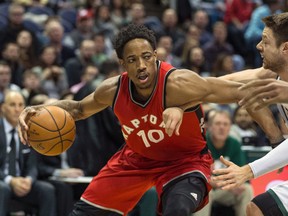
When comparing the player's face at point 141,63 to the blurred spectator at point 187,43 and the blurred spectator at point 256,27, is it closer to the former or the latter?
the blurred spectator at point 187,43

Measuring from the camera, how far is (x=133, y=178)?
5668mm

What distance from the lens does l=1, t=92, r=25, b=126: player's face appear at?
7609 millimetres

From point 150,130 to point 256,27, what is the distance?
340 inches

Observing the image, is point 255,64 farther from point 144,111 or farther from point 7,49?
point 144,111

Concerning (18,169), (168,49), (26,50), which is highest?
(26,50)

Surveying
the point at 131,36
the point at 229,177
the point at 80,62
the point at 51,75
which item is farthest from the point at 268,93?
the point at 80,62

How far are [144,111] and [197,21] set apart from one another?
28.1ft

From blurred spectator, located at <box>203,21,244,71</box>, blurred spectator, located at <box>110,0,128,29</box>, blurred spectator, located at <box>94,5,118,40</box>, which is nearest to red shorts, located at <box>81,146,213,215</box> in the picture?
blurred spectator, located at <box>94,5,118,40</box>

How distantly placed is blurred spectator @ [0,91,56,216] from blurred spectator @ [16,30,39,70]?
111 inches

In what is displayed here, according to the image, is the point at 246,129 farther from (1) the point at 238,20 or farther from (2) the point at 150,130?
(1) the point at 238,20

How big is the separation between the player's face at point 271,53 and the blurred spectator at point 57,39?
635cm

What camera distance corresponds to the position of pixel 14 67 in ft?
33.4

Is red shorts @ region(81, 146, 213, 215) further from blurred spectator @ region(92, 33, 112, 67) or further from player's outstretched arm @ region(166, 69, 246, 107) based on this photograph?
blurred spectator @ region(92, 33, 112, 67)

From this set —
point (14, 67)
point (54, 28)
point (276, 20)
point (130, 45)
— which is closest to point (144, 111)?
point (130, 45)
